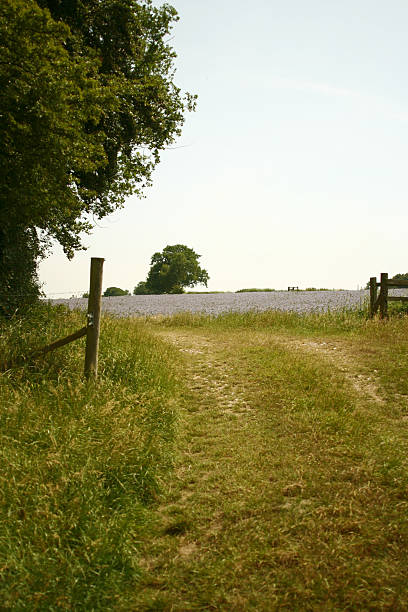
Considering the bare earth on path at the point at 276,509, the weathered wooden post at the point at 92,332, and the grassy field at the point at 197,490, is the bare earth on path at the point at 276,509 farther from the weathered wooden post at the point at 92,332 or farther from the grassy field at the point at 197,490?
the weathered wooden post at the point at 92,332

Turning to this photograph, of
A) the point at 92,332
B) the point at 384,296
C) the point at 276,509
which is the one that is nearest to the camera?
the point at 276,509

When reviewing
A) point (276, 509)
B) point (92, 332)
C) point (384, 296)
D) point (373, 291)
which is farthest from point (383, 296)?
point (276, 509)

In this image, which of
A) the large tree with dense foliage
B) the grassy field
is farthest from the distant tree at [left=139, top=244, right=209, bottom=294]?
the grassy field

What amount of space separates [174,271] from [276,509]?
212 ft

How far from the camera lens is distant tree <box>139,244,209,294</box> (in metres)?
68.8

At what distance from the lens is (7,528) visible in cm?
381

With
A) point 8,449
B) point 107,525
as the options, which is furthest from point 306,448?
point 8,449

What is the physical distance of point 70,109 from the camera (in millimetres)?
10039

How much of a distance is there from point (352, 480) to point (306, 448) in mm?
930

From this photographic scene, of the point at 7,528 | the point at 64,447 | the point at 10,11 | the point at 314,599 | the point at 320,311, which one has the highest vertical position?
the point at 10,11

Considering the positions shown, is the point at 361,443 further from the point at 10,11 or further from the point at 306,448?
the point at 10,11

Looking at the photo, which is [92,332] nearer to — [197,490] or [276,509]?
[197,490]

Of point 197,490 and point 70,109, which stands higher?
point 70,109

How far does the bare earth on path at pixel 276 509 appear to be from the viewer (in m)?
3.55
